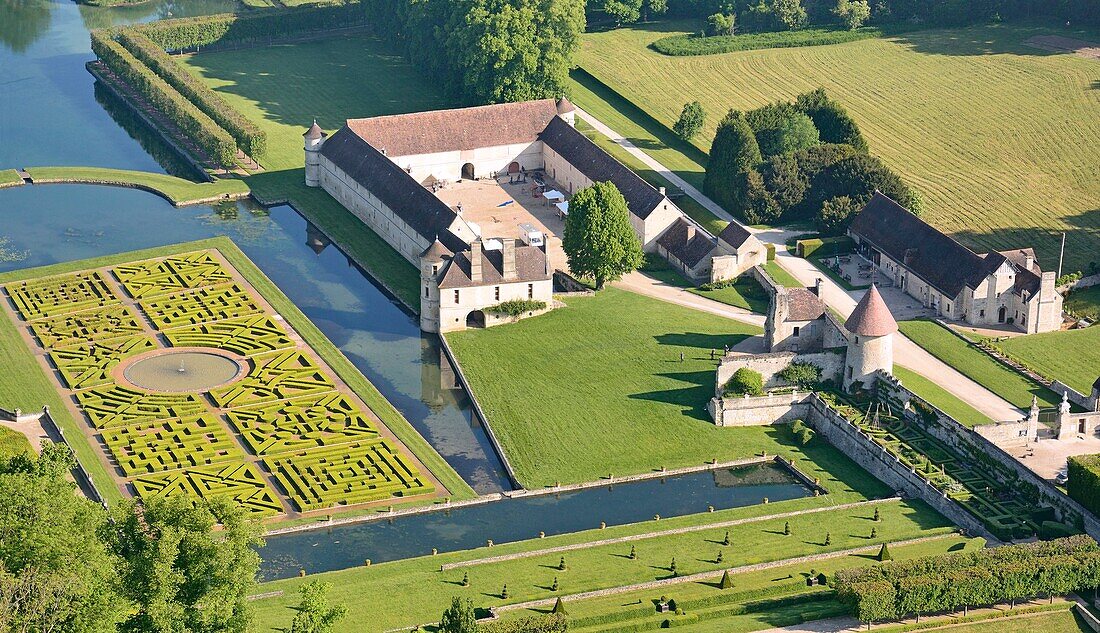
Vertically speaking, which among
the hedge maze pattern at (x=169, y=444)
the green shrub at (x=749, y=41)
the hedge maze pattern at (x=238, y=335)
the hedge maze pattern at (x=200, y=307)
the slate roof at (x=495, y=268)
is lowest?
the hedge maze pattern at (x=169, y=444)

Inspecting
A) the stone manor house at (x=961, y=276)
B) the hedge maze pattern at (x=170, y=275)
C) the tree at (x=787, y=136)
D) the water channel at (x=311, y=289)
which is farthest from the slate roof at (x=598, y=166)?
the hedge maze pattern at (x=170, y=275)

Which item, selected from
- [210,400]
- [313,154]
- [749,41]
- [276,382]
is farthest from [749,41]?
[210,400]

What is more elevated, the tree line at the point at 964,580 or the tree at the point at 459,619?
the tree at the point at 459,619

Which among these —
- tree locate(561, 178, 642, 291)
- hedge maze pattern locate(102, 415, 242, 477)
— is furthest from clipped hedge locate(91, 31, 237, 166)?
hedge maze pattern locate(102, 415, 242, 477)

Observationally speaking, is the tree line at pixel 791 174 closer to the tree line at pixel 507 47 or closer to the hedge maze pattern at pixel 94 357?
the tree line at pixel 507 47

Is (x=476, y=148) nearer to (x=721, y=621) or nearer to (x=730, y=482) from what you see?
(x=730, y=482)

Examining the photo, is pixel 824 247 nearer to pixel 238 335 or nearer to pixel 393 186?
pixel 393 186

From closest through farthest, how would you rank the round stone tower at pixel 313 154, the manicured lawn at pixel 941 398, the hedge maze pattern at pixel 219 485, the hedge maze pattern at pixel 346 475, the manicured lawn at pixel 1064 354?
the hedge maze pattern at pixel 219 485 < the hedge maze pattern at pixel 346 475 < the manicured lawn at pixel 941 398 < the manicured lawn at pixel 1064 354 < the round stone tower at pixel 313 154
